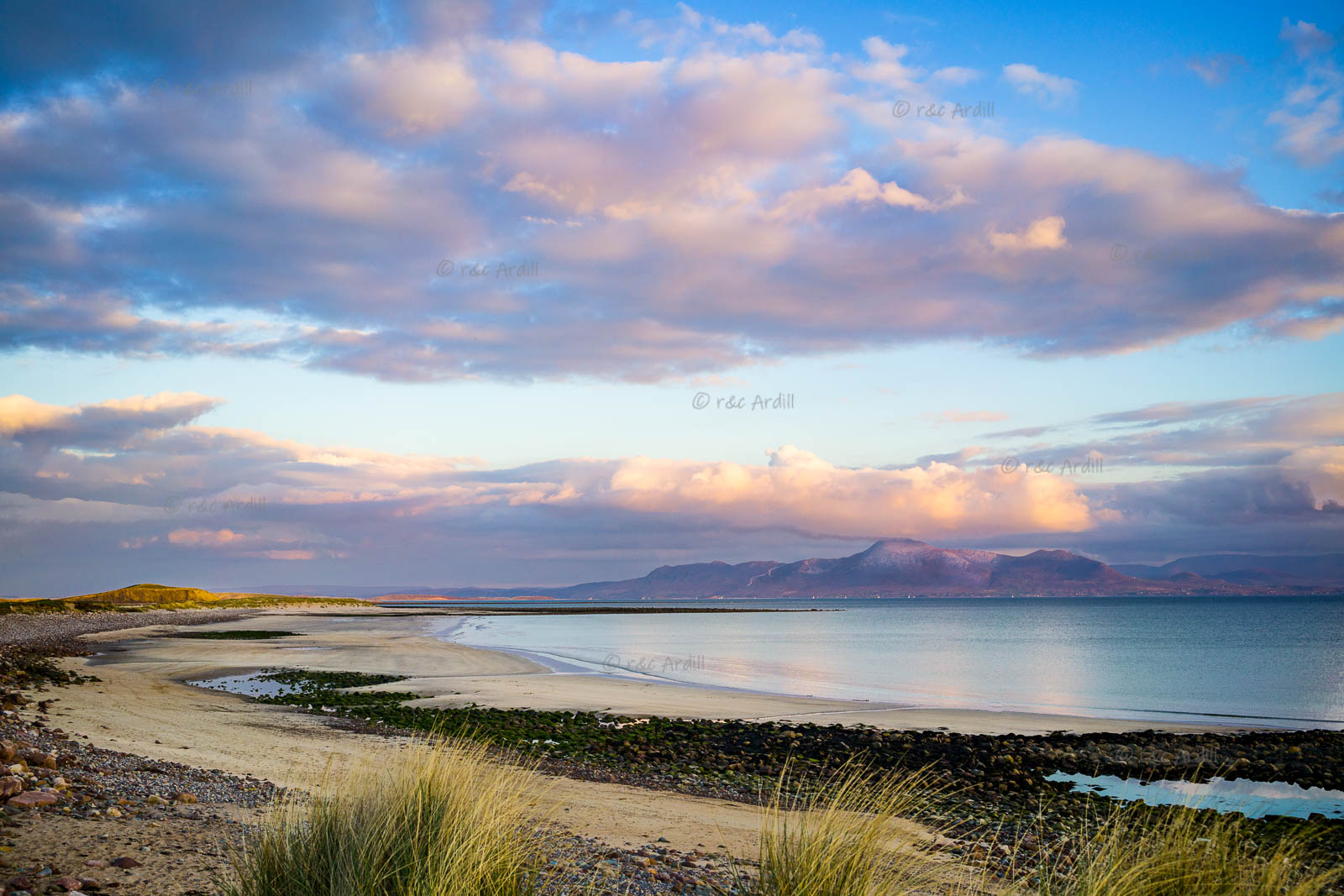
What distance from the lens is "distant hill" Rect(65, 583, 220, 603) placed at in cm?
12462

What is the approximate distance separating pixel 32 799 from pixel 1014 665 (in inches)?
2001

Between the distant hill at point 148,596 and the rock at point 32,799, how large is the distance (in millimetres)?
134482

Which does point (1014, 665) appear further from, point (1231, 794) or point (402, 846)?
point (402, 846)

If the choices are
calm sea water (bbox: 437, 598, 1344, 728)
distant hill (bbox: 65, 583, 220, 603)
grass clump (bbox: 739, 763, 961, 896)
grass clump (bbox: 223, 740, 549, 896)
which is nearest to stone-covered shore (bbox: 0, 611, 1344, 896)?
grass clump (bbox: 223, 740, 549, 896)

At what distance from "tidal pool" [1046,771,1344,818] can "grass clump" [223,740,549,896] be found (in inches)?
513

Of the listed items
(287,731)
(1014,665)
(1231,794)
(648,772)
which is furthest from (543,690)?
(1014,665)

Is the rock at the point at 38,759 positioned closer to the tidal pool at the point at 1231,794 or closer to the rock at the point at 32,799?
the rock at the point at 32,799

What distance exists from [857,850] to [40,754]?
10624 mm

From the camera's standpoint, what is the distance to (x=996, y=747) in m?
18.7

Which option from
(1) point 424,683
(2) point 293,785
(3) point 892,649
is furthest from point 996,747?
(3) point 892,649

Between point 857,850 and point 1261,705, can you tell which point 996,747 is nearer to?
point 857,850

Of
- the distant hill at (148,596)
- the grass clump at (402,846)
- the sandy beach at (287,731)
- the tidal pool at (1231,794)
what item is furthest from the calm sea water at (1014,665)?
the distant hill at (148,596)

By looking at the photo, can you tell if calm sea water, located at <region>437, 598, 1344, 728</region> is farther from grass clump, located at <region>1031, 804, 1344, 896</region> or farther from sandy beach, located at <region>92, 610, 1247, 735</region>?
grass clump, located at <region>1031, 804, 1344, 896</region>

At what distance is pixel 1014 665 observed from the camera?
49.8m
